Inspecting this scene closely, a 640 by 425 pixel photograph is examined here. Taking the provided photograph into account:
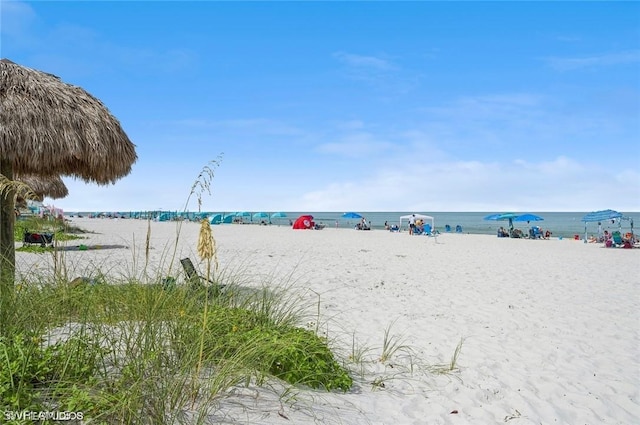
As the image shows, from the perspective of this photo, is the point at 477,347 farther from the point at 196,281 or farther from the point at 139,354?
the point at 139,354

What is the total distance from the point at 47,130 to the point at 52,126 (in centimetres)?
9

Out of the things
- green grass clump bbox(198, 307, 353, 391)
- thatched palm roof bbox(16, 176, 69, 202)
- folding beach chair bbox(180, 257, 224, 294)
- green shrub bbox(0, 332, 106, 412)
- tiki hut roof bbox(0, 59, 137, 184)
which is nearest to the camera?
green shrub bbox(0, 332, 106, 412)

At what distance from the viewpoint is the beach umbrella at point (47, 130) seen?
6.22 m

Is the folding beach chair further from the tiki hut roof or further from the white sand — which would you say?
the tiki hut roof

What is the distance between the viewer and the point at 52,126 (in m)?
6.37

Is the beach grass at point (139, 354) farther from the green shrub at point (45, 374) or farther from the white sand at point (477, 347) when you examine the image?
the white sand at point (477, 347)

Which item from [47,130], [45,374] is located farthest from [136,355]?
[47,130]

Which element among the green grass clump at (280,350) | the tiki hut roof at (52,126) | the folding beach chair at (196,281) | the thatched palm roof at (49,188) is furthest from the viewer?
the thatched palm roof at (49,188)

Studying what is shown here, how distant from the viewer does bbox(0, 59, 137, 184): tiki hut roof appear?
6.22 meters

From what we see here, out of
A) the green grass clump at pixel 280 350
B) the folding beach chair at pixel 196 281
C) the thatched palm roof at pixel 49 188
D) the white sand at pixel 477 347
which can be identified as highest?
the thatched palm roof at pixel 49 188

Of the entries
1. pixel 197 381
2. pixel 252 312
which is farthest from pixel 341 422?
pixel 252 312

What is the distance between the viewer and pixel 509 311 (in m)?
7.26

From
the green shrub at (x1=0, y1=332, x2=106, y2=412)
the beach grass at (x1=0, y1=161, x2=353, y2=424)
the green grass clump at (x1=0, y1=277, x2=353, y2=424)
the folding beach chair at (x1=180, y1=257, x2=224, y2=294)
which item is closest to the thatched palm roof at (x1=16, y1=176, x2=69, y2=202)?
the folding beach chair at (x1=180, y1=257, x2=224, y2=294)

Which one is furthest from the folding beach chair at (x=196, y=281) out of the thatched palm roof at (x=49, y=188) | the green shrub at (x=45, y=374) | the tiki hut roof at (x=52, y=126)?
the thatched palm roof at (x=49, y=188)
